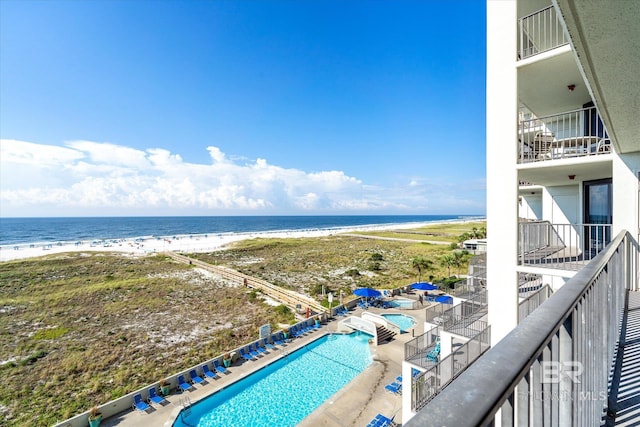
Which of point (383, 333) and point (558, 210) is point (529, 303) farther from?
point (383, 333)

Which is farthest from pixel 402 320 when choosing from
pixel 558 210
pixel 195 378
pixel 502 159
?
pixel 502 159

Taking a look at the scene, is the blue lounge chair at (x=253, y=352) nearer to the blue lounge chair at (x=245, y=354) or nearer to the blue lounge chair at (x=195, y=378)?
the blue lounge chair at (x=245, y=354)

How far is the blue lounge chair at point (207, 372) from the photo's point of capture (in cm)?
1366

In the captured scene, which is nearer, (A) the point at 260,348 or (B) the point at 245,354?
(B) the point at 245,354

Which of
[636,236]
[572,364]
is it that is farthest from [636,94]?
[636,236]

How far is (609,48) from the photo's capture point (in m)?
2.54

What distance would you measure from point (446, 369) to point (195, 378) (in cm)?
1052

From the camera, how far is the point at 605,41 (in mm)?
2432

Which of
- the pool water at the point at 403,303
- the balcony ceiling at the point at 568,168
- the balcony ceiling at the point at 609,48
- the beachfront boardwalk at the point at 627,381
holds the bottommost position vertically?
the pool water at the point at 403,303

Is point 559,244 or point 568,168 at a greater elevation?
point 568,168

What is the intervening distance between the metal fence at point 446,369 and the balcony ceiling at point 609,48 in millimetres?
7103

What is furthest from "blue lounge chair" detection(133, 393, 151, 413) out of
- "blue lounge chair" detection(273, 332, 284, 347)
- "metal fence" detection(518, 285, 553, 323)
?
"metal fence" detection(518, 285, 553, 323)

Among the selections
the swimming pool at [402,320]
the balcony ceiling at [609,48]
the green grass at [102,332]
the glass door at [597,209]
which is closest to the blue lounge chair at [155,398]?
the green grass at [102,332]

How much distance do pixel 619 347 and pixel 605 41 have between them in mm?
3671
